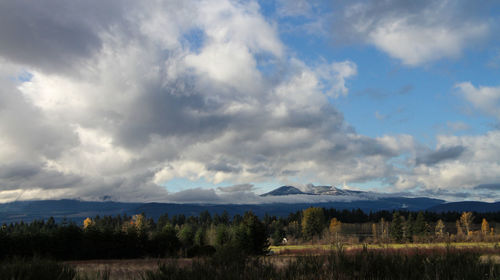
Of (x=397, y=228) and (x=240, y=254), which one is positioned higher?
(x=240, y=254)

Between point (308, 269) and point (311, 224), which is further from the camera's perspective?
point (311, 224)

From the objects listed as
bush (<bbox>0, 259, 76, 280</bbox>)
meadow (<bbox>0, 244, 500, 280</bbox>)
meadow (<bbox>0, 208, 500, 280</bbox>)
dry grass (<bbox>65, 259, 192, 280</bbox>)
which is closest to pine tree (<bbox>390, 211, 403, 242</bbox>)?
meadow (<bbox>0, 208, 500, 280</bbox>)

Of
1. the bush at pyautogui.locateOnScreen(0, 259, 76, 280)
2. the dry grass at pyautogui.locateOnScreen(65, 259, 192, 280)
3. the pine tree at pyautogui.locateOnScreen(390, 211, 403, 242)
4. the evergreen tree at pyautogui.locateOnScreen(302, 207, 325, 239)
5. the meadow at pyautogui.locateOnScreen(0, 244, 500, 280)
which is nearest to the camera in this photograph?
the bush at pyautogui.locateOnScreen(0, 259, 76, 280)

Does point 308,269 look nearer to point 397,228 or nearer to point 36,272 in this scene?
point 36,272

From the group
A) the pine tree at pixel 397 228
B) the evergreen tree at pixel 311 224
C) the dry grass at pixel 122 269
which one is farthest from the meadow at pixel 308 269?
the evergreen tree at pixel 311 224

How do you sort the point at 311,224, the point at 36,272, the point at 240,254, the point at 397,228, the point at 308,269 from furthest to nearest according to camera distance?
1. the point at 311,224
2. the point at 397,228
3. the point at 240,254
4. the point at 308,269
5. the point at 36,272

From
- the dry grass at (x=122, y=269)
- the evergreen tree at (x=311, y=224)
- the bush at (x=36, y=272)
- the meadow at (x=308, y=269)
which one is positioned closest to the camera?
the bush at (x=36, y=272)

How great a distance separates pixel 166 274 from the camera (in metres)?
10.1

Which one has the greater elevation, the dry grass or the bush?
the bush

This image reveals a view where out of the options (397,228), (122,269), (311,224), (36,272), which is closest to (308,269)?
(36,272)

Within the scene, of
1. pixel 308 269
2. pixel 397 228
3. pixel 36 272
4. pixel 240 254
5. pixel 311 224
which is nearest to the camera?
pixel 36 272

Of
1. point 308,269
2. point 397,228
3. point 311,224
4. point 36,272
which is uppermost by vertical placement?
point 36,272

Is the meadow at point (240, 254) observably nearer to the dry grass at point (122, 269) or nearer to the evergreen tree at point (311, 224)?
the dry grass at point (122, 269)

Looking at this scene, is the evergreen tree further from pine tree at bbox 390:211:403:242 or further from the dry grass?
the dry grass
